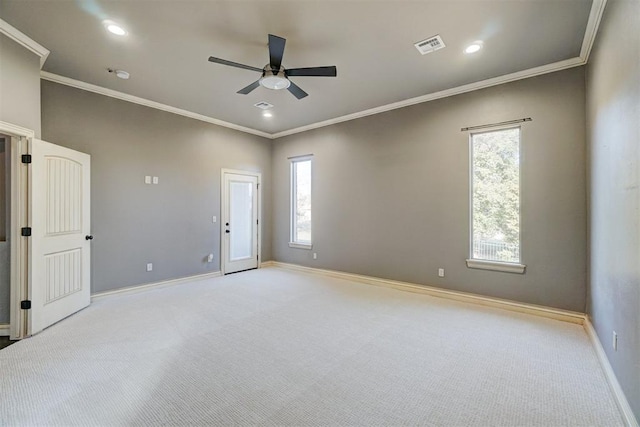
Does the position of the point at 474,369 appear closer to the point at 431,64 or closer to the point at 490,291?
the point at 490,291

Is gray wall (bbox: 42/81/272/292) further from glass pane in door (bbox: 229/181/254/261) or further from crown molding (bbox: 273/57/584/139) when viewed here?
crown molding (bbox: 273/57/584/139)

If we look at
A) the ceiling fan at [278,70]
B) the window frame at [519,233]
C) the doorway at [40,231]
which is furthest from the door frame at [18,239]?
the window frame at [519,233]

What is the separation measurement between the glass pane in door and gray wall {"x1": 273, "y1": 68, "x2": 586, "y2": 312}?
736mm

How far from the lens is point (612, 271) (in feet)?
7.50

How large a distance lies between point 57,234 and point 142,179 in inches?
61.4

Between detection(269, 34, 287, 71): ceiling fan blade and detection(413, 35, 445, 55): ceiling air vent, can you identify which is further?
detection(413, 35, 445, 55): ceiling air vent

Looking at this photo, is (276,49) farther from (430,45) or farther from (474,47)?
(474,47)

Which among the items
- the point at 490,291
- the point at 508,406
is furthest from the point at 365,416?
the point at 490,291

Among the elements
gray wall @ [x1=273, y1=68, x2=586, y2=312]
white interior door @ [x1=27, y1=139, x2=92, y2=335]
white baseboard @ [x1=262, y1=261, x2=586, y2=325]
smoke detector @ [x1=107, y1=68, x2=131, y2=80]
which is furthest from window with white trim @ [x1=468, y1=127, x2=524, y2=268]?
white interior door @ [x1=27, y1=139, x2=92, y2=335]

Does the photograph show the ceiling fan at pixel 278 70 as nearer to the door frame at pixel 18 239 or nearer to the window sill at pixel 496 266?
the door frame at pixel 18 239

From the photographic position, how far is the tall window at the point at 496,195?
3.88m

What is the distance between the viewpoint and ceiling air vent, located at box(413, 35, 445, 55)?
3043 mm

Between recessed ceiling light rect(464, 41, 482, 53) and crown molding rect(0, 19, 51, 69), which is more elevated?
recessed ceiling light rect(464, 41, 482, 53)

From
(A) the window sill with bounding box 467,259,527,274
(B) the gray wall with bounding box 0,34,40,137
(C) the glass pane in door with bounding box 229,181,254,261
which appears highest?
(B) the gray wall with bounding box 0,34,40,137
